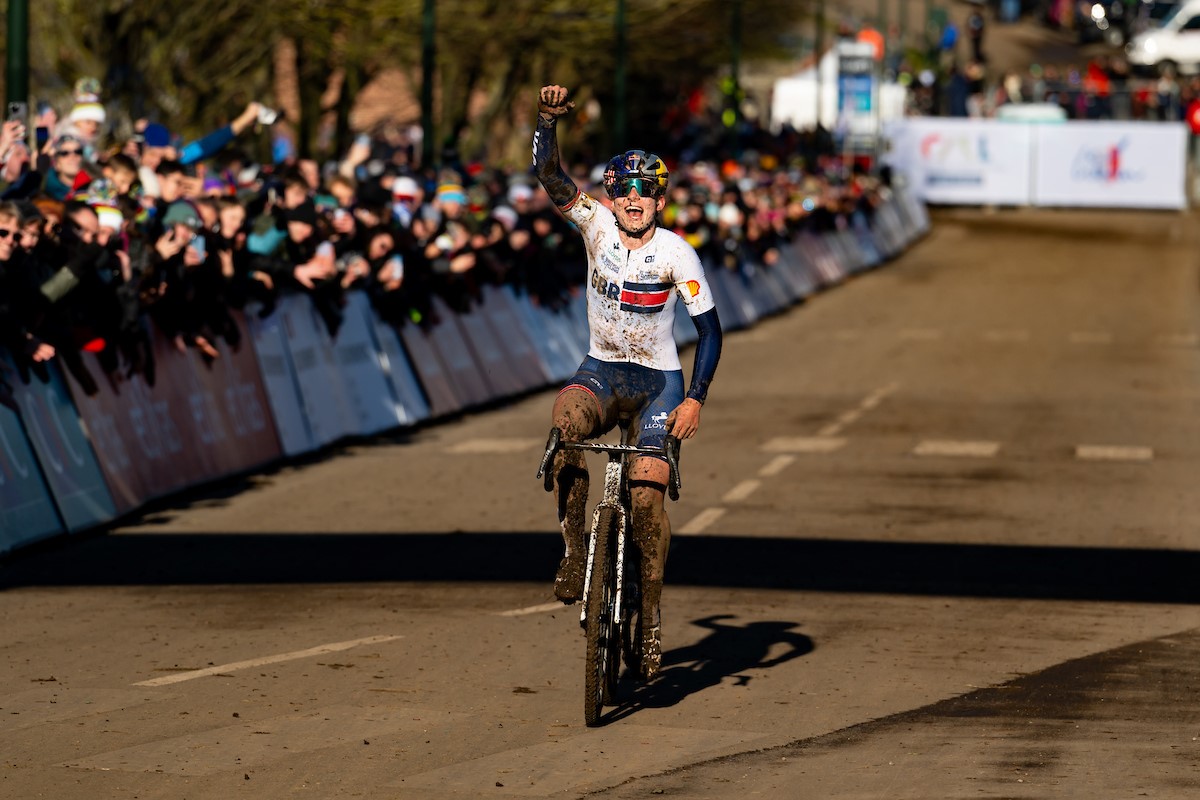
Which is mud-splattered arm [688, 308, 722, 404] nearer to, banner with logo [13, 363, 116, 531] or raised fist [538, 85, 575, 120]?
raised fist [538, 85, 575, 120]

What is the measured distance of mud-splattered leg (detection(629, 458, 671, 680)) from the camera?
9.34 metres

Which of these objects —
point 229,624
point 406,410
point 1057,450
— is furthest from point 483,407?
point 229,624

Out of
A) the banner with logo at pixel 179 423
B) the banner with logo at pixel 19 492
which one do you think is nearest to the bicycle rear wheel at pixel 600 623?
the banner with logo at pixel 19 492

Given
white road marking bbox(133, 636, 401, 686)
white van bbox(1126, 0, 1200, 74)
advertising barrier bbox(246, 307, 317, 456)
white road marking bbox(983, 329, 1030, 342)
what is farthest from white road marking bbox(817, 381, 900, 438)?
white van bbox(1126, 0, 1200, 74)

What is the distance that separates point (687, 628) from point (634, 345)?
229cm


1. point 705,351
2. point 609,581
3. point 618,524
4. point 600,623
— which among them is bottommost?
point 600,623

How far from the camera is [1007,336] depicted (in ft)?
105

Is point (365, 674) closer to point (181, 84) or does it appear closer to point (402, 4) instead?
point (181, 84)

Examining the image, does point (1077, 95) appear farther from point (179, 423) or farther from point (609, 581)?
point (609, 581)

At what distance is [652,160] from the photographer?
30.8 feet

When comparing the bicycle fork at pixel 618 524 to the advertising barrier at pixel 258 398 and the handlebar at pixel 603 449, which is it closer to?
the handlebar at pixel 603 449

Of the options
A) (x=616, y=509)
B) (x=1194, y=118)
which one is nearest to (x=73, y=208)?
(x=616, y=509)

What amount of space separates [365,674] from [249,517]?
5.29 metres

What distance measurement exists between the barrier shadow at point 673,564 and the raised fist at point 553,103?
401 centimetres
